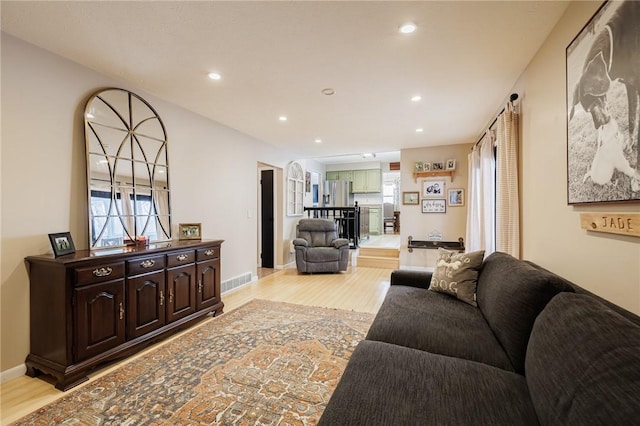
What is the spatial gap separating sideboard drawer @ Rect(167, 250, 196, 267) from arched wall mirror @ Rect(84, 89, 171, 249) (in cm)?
44

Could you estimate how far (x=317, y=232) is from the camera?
18.6 ft

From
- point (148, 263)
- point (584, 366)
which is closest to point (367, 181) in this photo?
point (148, 263)

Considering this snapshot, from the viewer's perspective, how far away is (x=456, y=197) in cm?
520

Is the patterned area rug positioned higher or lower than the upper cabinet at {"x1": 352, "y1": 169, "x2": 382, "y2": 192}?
lower

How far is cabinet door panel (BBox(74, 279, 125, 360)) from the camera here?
1940 millimetres

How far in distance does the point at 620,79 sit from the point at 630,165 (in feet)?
1.27

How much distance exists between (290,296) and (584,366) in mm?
3328

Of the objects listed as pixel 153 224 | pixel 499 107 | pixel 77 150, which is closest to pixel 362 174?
pixel 499 107

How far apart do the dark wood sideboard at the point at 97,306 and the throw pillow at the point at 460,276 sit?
245 centimetres

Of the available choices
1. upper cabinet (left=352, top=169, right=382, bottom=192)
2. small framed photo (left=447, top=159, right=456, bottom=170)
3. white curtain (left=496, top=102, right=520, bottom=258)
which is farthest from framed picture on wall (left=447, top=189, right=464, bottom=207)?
upper cabinet (left=352, top=169, right=382, bottom=192)

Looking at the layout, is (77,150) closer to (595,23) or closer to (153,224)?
(153,224)

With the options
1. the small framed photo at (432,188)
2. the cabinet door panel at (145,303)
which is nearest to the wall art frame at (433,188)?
the small framed photo at (432,188)

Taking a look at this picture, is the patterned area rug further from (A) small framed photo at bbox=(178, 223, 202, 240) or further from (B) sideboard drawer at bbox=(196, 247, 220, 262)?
(A) small framed photo at bbox=(178, 223, 202, 240)

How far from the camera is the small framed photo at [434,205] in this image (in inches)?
208
